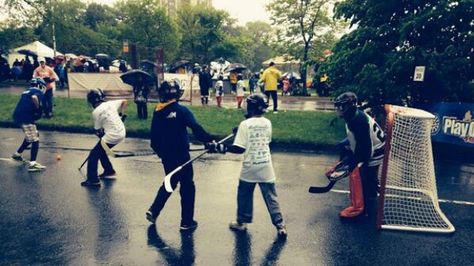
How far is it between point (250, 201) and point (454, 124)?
22.3 ft

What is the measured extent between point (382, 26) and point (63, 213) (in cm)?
892

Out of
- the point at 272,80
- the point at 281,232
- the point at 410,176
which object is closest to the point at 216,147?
the point at 281,232

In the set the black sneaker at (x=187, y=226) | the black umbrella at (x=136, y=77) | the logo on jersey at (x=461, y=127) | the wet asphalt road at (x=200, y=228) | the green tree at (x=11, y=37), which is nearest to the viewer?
the wet asphalt road at (x=200, y=228)

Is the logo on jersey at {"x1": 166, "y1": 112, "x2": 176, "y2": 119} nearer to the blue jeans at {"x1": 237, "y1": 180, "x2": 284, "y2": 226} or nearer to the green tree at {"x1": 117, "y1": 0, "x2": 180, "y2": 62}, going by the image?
the blue jeans at {"x1": 237, "y1": 180, "x2": 284, "y2": 226}

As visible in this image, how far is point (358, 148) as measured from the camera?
19.9ft

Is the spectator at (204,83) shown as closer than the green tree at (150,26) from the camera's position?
Yes

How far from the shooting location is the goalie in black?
19.9 feet

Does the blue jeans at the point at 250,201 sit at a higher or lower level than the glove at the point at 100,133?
lower

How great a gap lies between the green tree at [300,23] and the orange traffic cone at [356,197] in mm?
20196

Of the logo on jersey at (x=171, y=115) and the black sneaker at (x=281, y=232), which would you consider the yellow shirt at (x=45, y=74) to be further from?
the black sneaker at (x=281, y=232)

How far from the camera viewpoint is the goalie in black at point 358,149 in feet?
19.9

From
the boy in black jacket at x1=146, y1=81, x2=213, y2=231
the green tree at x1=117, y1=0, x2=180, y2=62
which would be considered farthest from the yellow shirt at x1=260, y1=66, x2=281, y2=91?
the green tree at x1=117, y1=0, x2=180, y2=62

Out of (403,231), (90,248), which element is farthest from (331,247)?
(90,248)

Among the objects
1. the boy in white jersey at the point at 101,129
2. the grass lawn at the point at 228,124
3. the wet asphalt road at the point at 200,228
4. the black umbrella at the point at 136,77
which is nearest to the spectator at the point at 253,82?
the grass lawn at the point at 228,124
